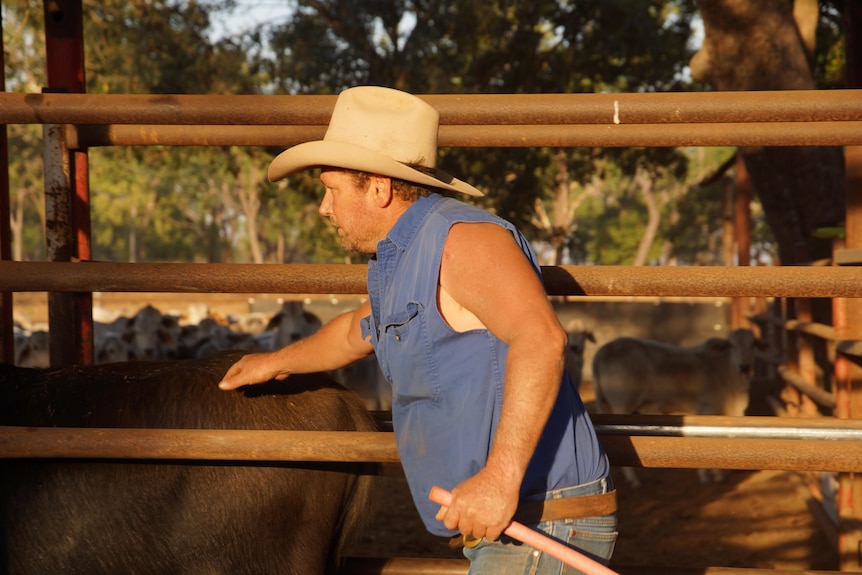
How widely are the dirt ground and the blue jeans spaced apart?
389 cm

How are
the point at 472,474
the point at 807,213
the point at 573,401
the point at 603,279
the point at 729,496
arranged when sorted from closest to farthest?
the point at 472,474 → the point at 573,401 → the point at 603,279 → the point at 807,213 → the point at 729,496

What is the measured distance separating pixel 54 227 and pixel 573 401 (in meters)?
2.04

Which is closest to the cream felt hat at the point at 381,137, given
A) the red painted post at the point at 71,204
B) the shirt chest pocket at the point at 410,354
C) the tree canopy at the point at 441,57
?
the shirt chest pocket at the point at 410,354

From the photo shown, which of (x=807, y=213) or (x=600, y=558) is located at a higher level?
(x=807, y=213)

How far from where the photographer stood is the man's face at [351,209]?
7.86ft

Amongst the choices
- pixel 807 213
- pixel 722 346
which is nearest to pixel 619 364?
pixel 722 346

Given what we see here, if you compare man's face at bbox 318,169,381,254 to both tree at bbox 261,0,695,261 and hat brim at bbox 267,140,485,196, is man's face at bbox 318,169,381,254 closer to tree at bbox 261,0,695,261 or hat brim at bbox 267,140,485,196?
hat brim at bbox 267,140,485,196

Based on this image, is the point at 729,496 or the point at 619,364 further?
the point at 619,364

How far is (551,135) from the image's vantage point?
120 inches

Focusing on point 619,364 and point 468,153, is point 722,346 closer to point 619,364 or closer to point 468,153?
point 619,364

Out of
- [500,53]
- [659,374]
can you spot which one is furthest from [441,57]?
[659,374]

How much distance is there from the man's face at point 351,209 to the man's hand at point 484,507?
743 millimetres

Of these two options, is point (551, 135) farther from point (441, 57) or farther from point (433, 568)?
point (441, 57)

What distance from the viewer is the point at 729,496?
8391 mm
